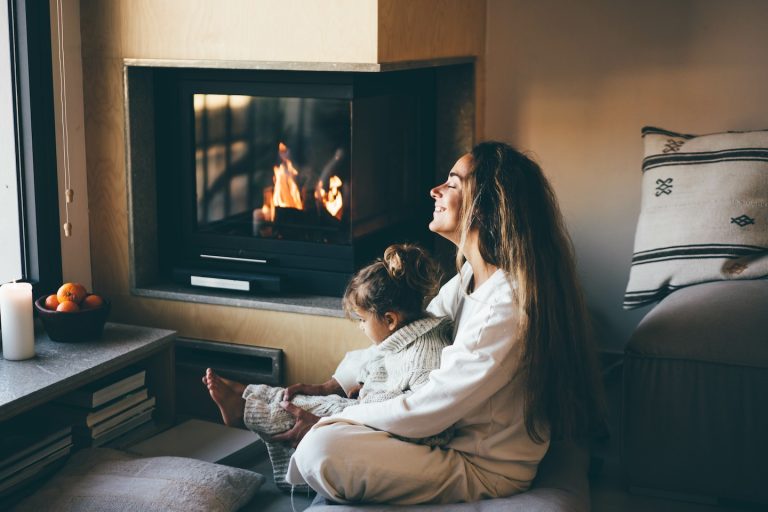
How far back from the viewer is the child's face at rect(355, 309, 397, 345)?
2.21 metres

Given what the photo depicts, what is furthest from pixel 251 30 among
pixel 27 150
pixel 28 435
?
pixel 28 435

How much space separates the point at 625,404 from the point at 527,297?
53cm

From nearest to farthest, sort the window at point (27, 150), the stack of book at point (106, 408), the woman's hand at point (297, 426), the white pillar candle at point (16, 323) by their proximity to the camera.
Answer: the woman's hand at point (297, 426) < the white pillar candle at point (16, 323) < the stack of book at point (106, 408) < the window at point (27, 150)

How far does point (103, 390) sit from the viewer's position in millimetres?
2559

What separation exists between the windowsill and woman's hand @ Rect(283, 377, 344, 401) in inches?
10.8

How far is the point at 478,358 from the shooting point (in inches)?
74.9

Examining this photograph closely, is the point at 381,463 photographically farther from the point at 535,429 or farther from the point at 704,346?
the point at 704,346

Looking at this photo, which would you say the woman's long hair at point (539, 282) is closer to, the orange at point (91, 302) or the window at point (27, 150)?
the orange at point (91, 302)

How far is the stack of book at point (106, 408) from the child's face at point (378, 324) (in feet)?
2.70

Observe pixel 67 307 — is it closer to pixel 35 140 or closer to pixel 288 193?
pixel 35 140

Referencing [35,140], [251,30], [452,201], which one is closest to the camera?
[452,201]

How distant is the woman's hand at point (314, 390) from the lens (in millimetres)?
2356

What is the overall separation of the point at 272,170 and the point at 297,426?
1.00 meters

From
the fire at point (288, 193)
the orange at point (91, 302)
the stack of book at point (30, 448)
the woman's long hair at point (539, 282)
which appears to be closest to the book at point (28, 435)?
the stack of book at point (30, 448)
